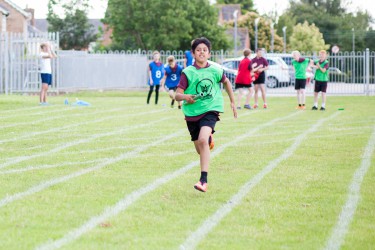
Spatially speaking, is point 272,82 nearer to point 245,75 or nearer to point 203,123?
point 245,75

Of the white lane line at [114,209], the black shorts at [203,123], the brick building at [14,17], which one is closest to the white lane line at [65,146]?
the white lane line at [114,209]

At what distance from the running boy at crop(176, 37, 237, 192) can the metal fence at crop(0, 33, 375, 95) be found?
2323 cm

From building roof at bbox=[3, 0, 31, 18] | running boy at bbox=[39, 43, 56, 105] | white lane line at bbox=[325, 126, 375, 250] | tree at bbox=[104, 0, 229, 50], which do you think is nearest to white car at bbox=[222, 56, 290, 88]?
running boy at bbox=[39, 43, 56, 105]

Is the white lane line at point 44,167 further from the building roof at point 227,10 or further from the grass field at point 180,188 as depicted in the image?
the building roof at point 227,10

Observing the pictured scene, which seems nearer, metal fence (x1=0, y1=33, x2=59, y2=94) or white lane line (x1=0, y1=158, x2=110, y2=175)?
white lane line (x1=0, y1=158, x2=110, y2=175)

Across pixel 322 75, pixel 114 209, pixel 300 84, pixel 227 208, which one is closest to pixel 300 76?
pixel 300 84

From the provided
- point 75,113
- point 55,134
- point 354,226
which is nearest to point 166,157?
point 55,134

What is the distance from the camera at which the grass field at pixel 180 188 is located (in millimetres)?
6266

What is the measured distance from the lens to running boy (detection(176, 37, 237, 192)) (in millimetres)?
8953

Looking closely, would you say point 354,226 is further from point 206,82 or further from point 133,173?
point 133,173

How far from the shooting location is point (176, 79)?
23.7 meters

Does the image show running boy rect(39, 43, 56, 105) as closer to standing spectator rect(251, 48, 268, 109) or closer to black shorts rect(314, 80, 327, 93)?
standing spectator rect(251, 48, 268, 109)

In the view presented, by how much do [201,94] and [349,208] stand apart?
88.2 inches

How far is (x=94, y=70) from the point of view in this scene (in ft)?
125
